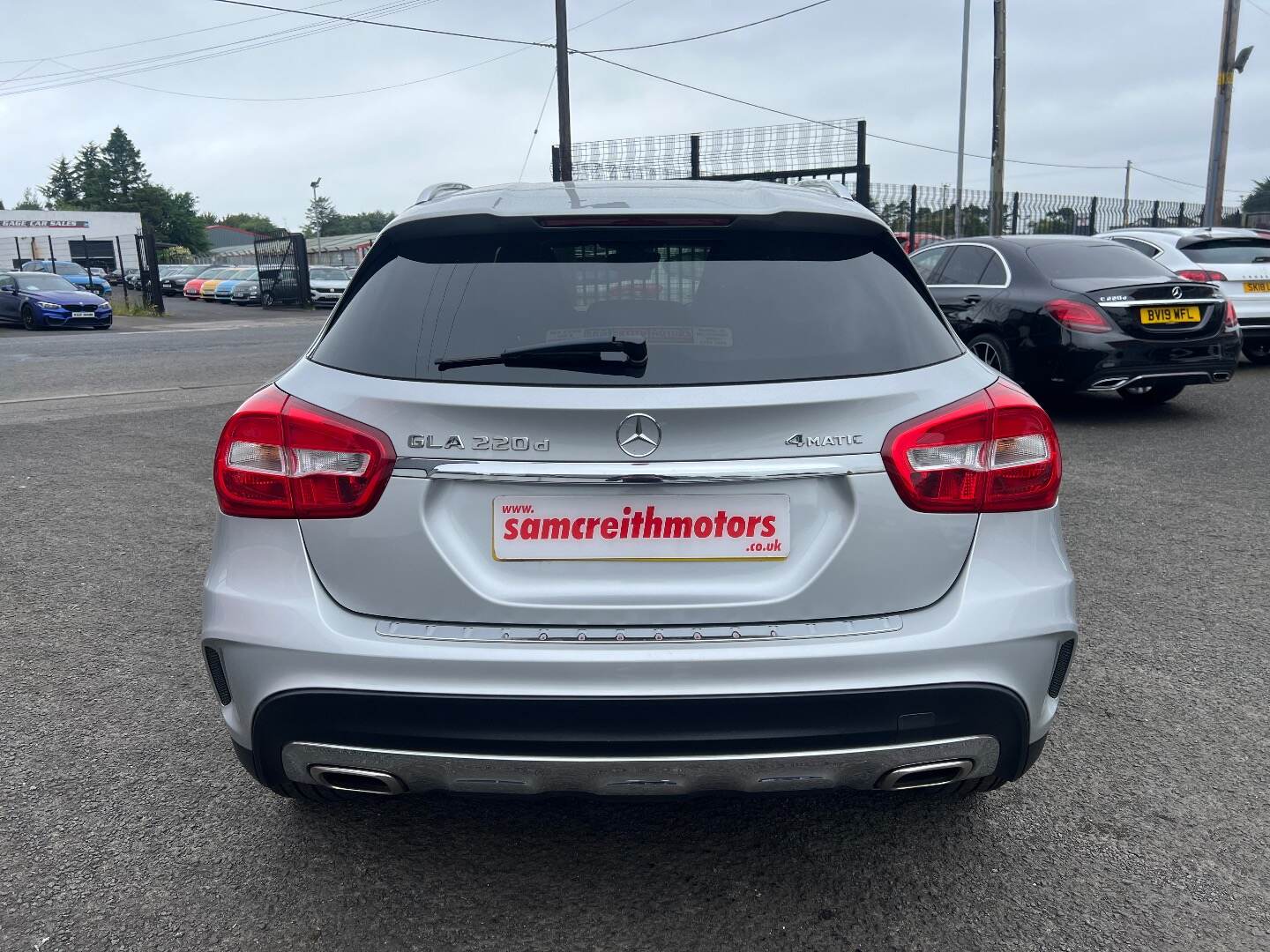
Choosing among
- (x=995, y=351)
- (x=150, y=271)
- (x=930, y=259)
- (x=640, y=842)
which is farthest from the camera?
(x=150, y=271)

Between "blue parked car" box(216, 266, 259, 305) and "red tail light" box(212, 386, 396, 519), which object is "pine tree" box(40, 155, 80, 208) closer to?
"blue parked car" box(216, 266, 259, 305)

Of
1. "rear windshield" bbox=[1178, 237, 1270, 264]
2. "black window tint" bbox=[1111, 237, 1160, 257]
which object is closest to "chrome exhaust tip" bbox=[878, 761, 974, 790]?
"black window tint" bbox=[1111, 237, 1160, 257]

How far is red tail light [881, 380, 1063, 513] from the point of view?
2.11 metres

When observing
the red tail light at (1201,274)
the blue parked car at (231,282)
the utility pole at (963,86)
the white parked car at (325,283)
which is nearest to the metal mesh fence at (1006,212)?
the utility pole at (963,86)

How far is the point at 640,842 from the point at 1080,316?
23.1 feet

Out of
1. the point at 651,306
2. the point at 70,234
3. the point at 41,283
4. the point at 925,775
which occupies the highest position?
the point at 70,234

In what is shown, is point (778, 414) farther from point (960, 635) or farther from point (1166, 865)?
point (1166, 865)

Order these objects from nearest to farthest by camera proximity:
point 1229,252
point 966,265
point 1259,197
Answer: point 966,265 < point 1229,252 < point 1259,197

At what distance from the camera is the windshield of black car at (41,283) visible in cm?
2534

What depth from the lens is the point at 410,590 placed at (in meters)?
2.10

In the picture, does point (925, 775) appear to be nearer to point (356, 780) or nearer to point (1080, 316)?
point (356, 780)

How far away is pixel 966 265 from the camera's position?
9.73 meters

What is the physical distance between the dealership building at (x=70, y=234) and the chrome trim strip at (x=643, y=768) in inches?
2737

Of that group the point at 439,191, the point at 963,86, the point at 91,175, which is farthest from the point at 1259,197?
the point at 91,175
